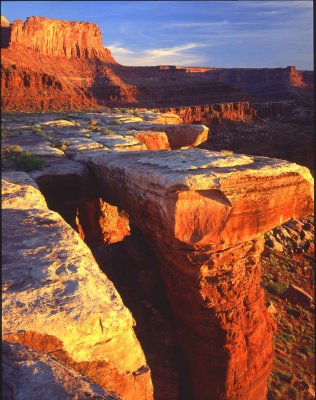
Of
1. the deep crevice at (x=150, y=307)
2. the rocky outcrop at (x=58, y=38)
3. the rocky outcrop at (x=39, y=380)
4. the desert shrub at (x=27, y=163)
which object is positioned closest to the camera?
the rocky outcrop at (x=39, y=380)

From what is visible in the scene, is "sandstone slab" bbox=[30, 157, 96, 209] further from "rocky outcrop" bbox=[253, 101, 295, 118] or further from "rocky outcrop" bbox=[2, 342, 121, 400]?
"rocky outcrop" bbox=[253, 101, 295, 118]

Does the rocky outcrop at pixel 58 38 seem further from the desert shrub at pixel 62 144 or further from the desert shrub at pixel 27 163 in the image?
the desert shrub at pixel 27 163

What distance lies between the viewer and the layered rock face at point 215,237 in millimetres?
4023

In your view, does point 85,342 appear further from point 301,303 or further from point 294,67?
point 294,67

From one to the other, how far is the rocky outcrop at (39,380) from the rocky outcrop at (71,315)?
1.07 ft

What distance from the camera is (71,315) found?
2.16 m

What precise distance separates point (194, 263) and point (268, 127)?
168 ft

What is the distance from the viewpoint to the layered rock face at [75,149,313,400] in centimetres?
402

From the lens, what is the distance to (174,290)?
17.0 ft

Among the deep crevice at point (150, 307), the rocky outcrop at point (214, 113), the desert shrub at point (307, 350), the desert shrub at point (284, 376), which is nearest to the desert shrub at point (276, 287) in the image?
the desert shrub at point (307, 350)

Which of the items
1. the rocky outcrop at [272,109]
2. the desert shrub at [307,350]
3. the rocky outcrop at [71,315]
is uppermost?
the rocky outcrop at [272,109]

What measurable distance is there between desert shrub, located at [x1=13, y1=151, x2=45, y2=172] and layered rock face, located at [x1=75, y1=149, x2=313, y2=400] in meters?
1.11

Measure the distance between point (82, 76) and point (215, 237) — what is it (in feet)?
257

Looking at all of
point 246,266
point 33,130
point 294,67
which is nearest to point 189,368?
point 246,266
